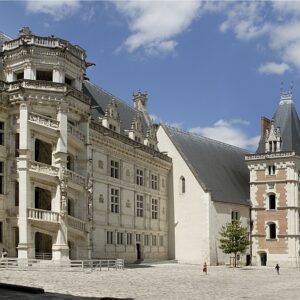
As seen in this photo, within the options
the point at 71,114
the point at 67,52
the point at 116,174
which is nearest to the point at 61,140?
the point at 71,114

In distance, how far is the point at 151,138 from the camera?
52.2 metres

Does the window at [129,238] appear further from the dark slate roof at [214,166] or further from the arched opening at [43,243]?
the arched opening at [43,243]

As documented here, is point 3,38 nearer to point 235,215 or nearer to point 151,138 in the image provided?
point 151,138

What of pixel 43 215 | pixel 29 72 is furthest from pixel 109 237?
pixel 29 72

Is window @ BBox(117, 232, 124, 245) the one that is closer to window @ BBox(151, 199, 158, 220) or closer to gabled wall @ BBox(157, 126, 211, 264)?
window @ BBox(151, 199, 158, 220)

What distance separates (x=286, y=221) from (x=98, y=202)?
20.6 meters

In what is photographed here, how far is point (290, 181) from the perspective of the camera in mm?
54344

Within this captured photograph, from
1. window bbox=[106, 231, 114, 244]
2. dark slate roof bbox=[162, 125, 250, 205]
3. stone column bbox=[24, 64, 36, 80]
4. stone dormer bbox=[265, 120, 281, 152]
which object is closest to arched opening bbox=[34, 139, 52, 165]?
stone column bbox=[24, 64, 36, 80]

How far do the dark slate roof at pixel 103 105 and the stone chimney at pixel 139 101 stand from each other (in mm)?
2364

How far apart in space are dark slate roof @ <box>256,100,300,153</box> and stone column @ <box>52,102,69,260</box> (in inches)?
1086

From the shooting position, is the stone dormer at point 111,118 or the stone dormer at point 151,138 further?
the stone dormer at point 151,138

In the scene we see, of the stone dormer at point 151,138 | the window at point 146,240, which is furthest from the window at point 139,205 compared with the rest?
the stone dormer at point 151,138

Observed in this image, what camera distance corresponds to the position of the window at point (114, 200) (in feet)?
143

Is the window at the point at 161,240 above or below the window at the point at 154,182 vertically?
below
